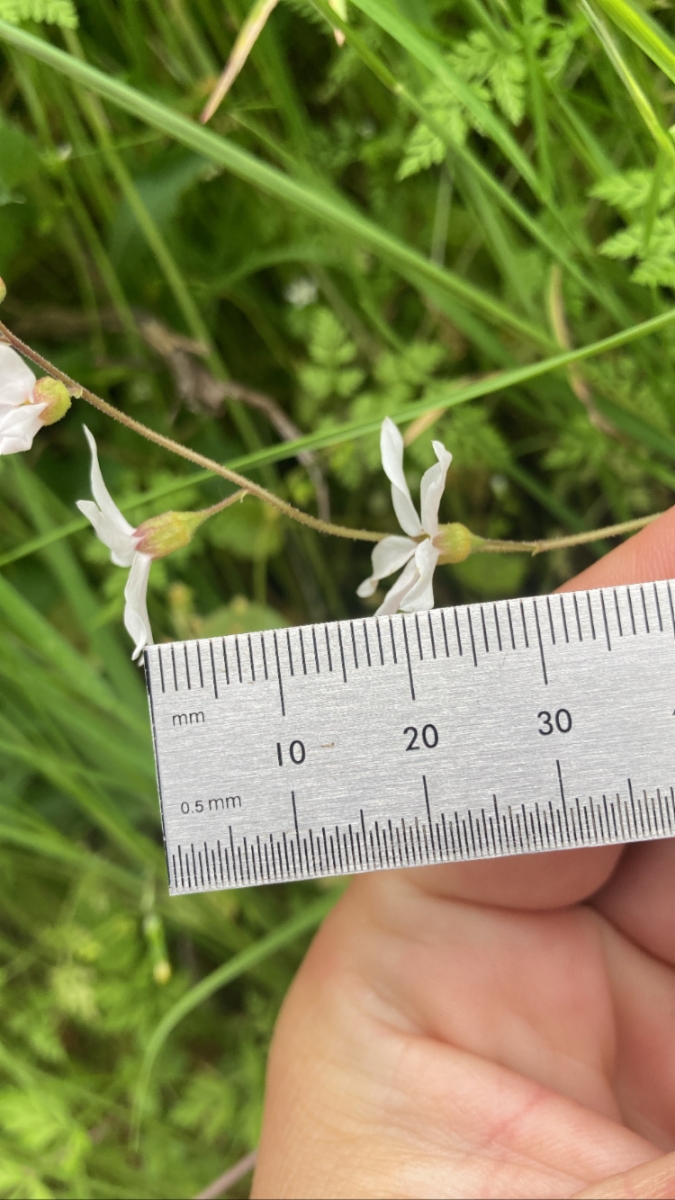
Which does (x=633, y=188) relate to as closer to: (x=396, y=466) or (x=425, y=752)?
(x=396, y=466)

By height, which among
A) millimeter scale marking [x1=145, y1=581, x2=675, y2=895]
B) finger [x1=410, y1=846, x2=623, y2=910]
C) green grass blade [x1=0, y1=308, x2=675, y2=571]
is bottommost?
finger [x1=410, y1=846, x2=623, y2=910]

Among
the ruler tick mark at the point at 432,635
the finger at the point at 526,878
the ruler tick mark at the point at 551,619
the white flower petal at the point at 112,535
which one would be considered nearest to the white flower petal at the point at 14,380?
the white flower petal at the point at 112,535

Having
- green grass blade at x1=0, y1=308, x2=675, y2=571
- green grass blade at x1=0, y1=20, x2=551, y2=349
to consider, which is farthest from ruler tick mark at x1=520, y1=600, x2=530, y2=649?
green grass blade at x1=0, y1=20, x2=551, y2=349

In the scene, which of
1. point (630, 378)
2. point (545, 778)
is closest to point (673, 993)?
point (545, 778)

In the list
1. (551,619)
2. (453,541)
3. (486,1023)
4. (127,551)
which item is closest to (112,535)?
(127,551)

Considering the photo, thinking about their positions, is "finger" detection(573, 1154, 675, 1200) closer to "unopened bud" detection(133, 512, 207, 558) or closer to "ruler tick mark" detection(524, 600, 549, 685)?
"ruler tick mark" detection(524, 600, 549, 685)

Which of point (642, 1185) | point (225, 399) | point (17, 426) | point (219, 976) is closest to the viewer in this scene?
point (642, 1185)
